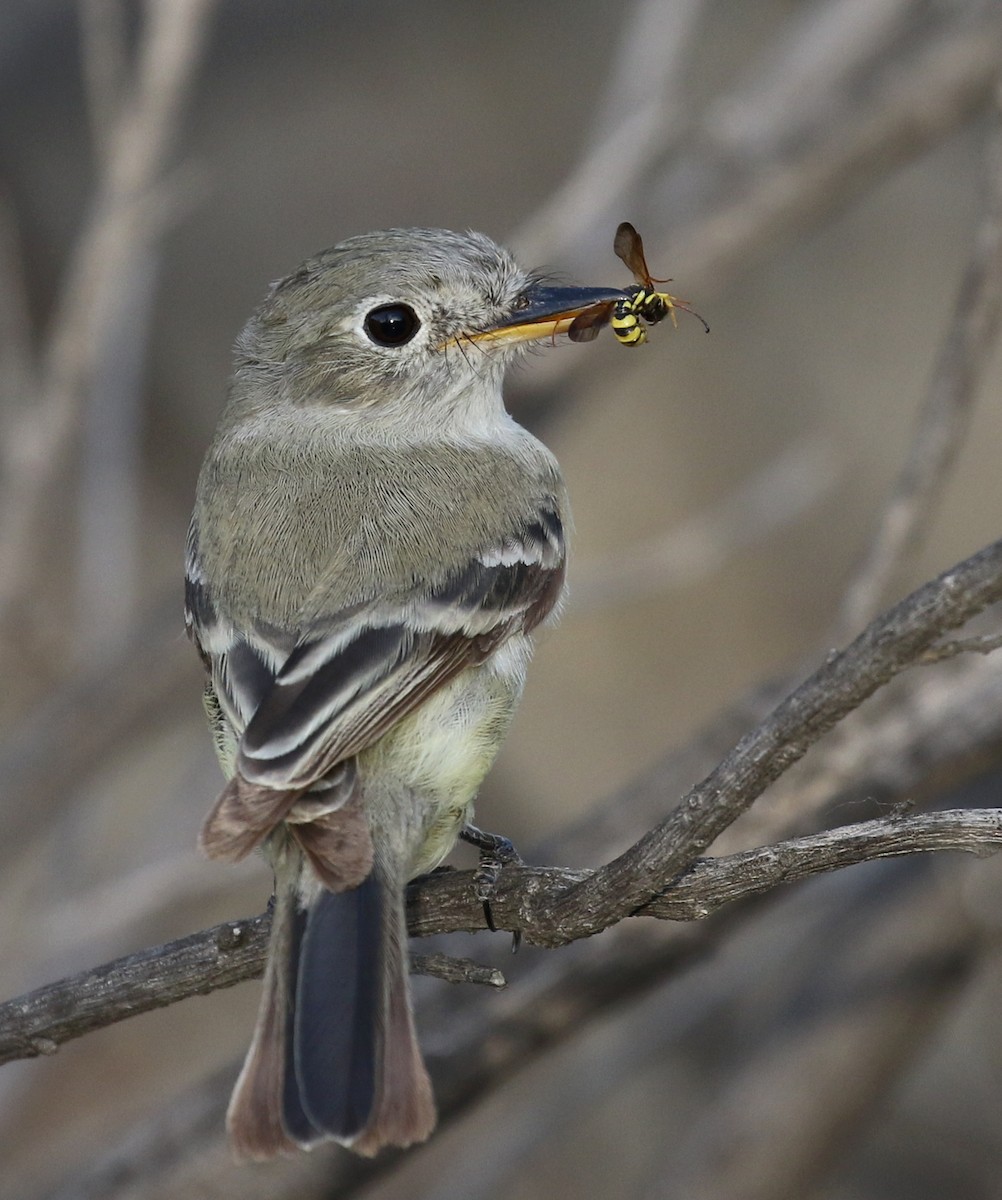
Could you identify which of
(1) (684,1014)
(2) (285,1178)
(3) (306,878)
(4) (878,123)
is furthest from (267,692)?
(4) (878,123)

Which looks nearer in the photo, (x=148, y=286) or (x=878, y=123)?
(x=878, y=123)

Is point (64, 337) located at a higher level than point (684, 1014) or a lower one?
higher

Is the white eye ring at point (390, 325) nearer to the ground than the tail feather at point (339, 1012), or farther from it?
farther from it

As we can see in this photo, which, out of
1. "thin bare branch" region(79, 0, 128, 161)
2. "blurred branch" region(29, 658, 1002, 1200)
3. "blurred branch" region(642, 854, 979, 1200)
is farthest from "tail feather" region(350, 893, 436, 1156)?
"thin bare branch" region(79, 0, 128, 161)

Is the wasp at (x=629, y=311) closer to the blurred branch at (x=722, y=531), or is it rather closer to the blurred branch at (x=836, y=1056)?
the blurred branch at (x=722, y=531)

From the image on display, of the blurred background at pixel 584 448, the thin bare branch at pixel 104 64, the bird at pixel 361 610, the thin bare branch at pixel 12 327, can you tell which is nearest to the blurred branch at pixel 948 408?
the bird at pixel 361 610

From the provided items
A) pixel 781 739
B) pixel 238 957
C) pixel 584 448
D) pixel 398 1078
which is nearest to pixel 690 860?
pixel 781 739

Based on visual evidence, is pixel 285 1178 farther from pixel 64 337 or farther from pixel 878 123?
pixel 878 123

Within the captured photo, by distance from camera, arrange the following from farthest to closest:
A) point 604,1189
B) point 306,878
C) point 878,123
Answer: point 604,1189 < point 878,123 < point 306,878
